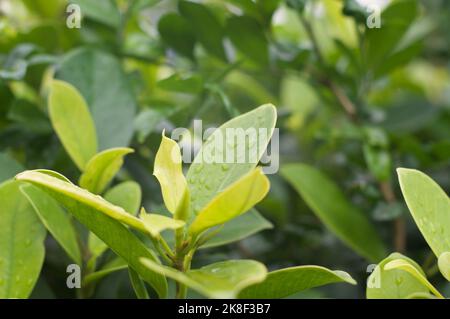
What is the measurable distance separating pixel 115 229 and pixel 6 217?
0.49ft

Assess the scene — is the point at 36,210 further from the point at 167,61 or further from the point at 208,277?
the point at 167,61

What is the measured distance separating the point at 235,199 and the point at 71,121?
12.2 inches

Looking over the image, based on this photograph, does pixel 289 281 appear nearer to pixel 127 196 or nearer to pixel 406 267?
pixel 406 267

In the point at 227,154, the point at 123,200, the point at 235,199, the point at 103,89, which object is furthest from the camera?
the point at 103,89

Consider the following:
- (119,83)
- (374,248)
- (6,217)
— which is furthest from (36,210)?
(374,248)

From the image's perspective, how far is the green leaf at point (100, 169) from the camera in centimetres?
61

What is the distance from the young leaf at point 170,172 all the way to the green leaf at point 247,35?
0.38 metres

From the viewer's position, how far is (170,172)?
56 cm

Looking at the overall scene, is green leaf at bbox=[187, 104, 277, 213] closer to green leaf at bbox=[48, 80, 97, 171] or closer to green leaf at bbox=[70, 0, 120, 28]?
green leaf at bbox=[48, 80, 97, 171]

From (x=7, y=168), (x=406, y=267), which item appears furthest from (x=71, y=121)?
(x=406, y=267)

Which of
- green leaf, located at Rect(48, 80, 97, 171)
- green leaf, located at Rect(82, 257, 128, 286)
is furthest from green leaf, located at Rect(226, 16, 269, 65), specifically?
green leaf, located at Rect(82, 257, 128, 286)

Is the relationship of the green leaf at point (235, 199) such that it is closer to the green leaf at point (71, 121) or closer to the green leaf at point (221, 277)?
the green leaf at point (221, 277)

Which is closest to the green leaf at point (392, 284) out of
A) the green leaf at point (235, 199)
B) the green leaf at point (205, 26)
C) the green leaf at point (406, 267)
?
the green leaf at point (406, 267)

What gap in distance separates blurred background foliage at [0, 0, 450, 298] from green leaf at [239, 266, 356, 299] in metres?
0.16
